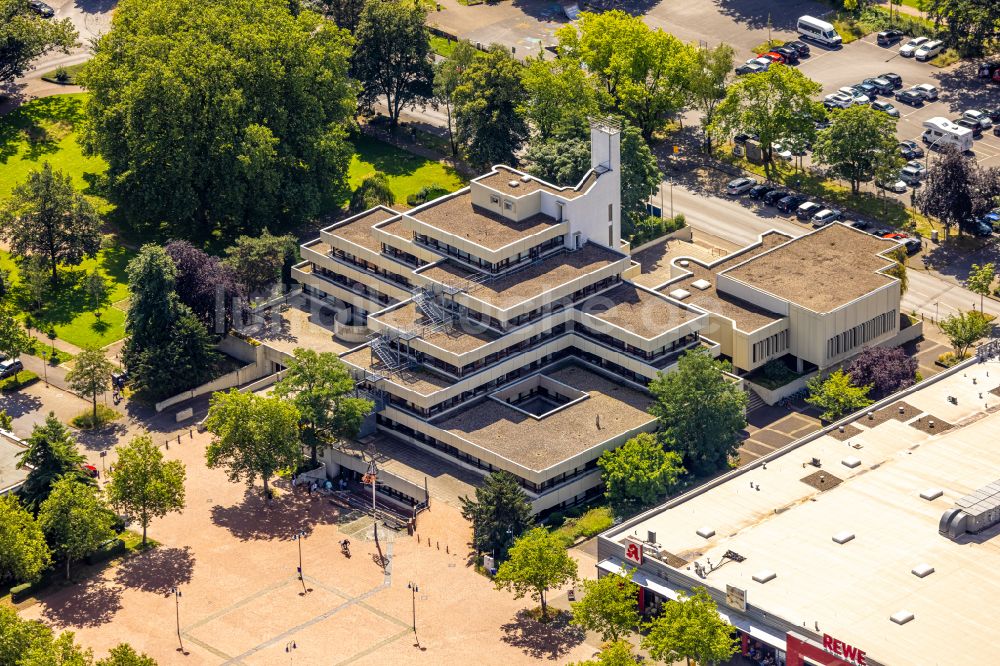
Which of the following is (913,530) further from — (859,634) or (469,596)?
(469,596)

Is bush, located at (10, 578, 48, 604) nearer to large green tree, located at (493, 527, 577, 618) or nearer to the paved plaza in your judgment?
the paved plaza

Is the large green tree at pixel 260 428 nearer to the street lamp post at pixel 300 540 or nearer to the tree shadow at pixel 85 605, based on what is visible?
the street lamp post at pixel 300 540

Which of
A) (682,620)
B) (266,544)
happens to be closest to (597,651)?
(682,620)

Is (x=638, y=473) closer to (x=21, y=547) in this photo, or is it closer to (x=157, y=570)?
(x=157, y=570)

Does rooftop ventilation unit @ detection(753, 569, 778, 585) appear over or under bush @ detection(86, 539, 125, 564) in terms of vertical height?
over

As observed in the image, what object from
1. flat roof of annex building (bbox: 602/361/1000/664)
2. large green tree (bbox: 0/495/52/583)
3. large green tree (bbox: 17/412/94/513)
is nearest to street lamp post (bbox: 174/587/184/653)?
large green tree (bbox: 0/495/52/583)
